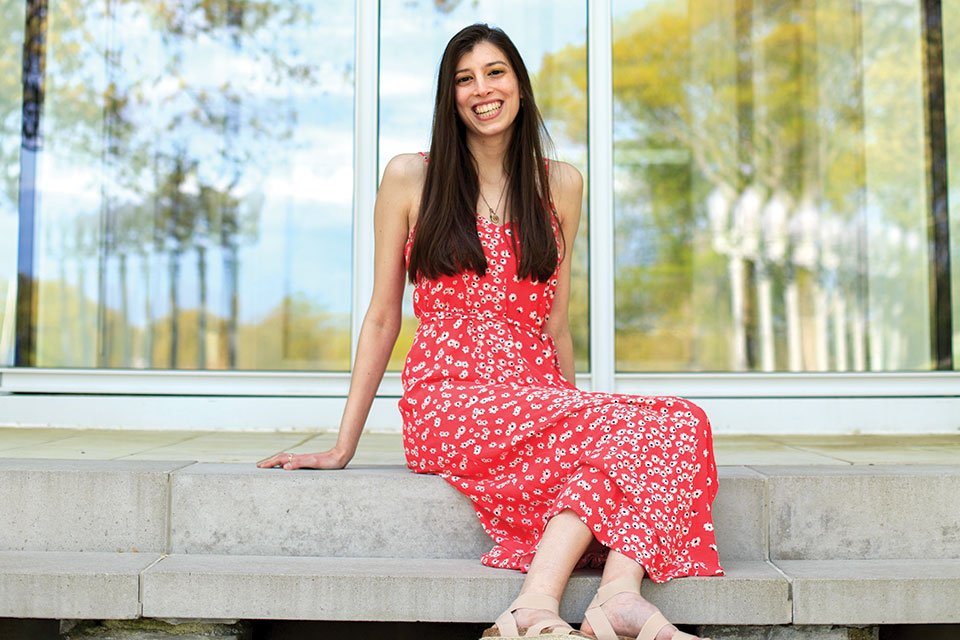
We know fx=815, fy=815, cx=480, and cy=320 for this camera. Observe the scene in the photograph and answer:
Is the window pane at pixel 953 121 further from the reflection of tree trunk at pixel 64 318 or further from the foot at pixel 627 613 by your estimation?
the reflection of tree trunk at pixel 64 318

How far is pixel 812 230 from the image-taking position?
5.06 meters

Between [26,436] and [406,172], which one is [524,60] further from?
[26,436]

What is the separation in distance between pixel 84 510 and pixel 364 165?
5.48ft

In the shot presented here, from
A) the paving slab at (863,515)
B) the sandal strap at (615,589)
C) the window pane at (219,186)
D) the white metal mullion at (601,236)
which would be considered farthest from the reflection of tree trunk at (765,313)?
the sandal strap at (615,589)

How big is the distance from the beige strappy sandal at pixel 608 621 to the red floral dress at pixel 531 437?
0.06 meters

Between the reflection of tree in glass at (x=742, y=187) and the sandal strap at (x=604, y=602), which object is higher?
the reflection of tree in glass at (x=742, y=187)

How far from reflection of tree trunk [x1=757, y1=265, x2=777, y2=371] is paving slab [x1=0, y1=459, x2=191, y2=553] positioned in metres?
4.10

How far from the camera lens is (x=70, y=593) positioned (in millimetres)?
1664

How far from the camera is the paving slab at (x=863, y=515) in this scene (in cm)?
182

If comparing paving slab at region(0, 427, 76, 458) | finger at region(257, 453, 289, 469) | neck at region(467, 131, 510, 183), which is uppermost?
neck at region(467, 131, 510, 183)

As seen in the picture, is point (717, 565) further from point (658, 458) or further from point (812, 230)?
point (812, 230)

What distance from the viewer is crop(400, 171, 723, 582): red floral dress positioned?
5.13 feet

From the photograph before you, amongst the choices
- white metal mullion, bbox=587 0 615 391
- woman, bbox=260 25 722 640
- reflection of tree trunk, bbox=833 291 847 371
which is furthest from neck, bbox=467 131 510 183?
reflection of tree trunk, bbox=833 291 847 371

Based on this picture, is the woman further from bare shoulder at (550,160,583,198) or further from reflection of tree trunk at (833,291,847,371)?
reflection of tree trunk at (833,291,847,371)
